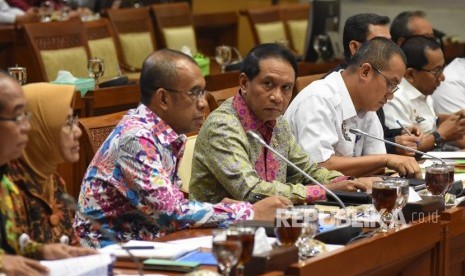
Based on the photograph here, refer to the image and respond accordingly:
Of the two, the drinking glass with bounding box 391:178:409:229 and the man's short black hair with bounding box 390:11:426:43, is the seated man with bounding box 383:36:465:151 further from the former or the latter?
the drinking glass with bounding box 391:178:409:229

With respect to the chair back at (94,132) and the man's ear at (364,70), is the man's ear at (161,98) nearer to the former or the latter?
the chair back at (94,132)

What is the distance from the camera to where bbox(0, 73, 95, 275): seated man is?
2.51 metres

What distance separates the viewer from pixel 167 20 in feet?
26.0

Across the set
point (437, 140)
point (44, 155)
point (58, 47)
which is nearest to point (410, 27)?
point (437, 140)

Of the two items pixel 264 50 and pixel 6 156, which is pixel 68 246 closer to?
pixel 6 156

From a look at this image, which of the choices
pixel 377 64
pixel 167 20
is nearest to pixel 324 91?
pixel 377 64

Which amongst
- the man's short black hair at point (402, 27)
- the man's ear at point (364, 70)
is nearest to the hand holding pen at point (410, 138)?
the man's ear at point (364, 70)

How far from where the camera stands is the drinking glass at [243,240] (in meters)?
2.47

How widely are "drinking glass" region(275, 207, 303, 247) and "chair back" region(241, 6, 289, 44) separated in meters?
5.34

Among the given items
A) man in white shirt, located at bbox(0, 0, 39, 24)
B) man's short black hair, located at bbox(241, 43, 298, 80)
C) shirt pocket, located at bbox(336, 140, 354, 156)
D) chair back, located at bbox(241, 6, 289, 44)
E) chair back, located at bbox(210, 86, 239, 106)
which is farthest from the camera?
chair back, located at bbox(241, 6, 289, 44)

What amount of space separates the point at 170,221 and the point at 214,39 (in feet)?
20.3

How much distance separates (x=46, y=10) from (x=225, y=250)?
18.1 ft

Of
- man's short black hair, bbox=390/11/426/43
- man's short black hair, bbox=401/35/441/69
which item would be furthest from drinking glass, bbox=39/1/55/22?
man's short black hair, bbox=401/35/441/69

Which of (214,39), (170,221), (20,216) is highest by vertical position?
(20,216)
